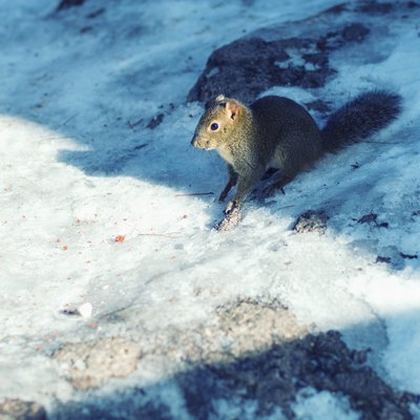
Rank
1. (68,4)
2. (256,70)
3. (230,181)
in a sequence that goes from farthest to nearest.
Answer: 1. (68,4)
2. (256,70)
3. (230,181)

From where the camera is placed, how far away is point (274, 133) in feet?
14.3

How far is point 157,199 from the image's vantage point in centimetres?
435

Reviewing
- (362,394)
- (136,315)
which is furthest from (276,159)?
(362,394)

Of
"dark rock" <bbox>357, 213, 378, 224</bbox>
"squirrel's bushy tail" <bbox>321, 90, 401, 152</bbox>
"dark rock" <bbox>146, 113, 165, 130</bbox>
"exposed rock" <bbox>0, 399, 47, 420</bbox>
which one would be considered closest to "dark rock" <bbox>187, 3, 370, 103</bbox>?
"dark rock" <bbox>146, 113, 165, 130</bbox>

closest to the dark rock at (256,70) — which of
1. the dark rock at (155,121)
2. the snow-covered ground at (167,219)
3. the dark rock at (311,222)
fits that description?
the snow-covered ground at (167,219)

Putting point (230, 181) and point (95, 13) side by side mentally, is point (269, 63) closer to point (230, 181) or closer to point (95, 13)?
point (230, 181)

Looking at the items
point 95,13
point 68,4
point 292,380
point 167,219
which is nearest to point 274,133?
point 167,219

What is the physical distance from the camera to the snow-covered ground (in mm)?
3129

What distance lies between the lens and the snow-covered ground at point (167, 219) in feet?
10.3

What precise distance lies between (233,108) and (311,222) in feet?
3.04

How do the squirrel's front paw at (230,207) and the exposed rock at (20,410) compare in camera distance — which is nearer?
the exposed rock at (20,410)

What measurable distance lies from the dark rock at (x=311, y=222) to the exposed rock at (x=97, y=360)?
1.22 meters

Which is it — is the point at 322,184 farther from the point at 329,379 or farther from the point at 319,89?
the point at 329,379

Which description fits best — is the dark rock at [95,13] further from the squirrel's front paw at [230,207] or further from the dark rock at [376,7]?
the squirrel's front paw at [230,207]
